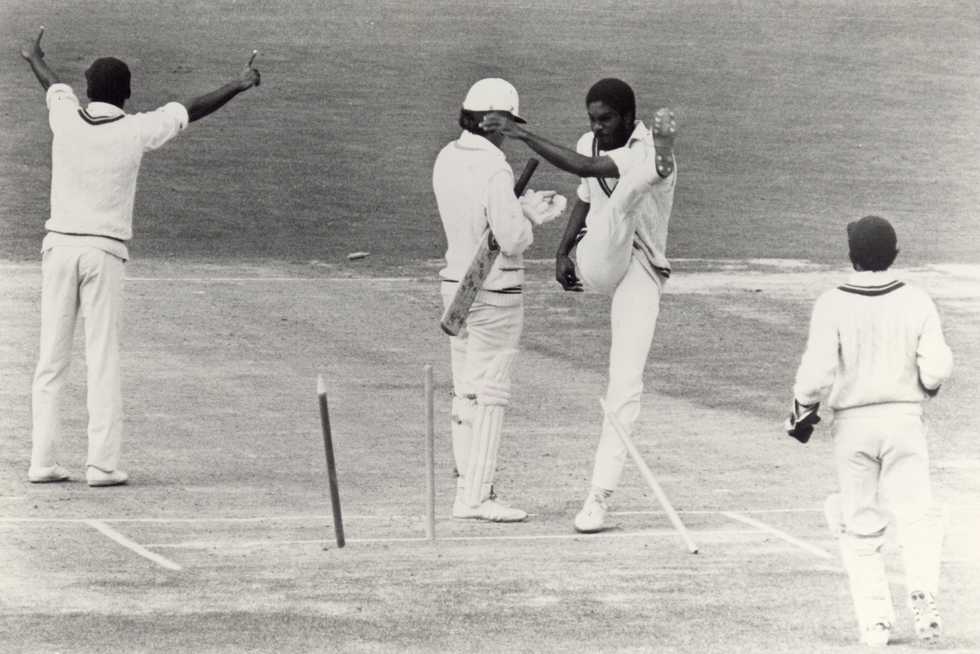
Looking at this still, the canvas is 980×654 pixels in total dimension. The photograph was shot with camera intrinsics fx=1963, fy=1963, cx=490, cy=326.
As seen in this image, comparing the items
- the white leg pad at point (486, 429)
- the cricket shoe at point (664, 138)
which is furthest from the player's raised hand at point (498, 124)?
the white leg pad at point (486, 429)

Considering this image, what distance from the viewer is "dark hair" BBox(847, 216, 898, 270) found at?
7.91 meters

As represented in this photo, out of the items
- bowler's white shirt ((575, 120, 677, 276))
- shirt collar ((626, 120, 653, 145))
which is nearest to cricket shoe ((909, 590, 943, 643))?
bowler's white shirt ((575, 120, 677, 276))

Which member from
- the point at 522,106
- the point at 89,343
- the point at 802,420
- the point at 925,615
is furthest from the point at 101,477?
the point at 522,106

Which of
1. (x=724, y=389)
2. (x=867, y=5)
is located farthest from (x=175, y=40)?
(x=724, y=389)

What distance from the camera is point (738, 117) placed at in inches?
1224

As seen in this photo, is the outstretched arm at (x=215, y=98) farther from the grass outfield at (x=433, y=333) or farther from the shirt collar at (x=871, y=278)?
the shirt collar at (x=871, y=278)

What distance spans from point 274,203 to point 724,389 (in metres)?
12.0

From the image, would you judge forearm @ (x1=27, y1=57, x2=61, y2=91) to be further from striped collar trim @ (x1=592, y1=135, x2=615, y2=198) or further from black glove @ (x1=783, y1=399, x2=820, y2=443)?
black glove @ (x1=783, y1=399, x2=820, y2=443)

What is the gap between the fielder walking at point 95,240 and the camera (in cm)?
1118

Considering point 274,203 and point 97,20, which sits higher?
point 97,20

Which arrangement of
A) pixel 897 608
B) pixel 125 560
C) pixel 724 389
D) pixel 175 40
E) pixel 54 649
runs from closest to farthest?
pixel 54 649, pixel 897 608, pixel 125 560, pixel 724 389, pixel 175 40

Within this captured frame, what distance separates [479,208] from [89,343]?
8.25 ft

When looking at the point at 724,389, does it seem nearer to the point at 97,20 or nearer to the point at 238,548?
the point at 238,548

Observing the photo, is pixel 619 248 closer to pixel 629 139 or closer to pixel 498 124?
pixel 629 139
